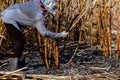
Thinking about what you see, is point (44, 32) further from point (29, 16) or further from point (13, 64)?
point (13, 64)

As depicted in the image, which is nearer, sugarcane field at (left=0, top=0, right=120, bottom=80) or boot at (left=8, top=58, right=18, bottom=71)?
sugarcane field at (left=0, top=0, right=120, bottom=80)

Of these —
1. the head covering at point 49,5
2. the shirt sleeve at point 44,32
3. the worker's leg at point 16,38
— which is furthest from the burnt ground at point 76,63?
the head covering at point 49,5

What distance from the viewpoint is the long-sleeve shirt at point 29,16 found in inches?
154

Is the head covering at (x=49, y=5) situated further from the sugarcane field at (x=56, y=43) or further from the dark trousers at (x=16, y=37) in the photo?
the dark trousers at (x=16, y=37)

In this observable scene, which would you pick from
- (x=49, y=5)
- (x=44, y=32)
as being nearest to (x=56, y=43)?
(x=44, y=32)

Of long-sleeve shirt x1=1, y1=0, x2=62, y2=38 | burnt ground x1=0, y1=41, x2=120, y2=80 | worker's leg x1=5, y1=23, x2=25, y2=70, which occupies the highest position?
long-sleeve shirt x1=1, y1=0, x2=62, y2=38

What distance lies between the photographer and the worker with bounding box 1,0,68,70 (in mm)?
3906

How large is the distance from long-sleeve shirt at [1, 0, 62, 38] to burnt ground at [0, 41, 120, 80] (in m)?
0.53

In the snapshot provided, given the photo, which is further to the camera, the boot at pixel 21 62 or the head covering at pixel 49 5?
the boot at pixel 21 62

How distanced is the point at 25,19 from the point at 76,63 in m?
0.91

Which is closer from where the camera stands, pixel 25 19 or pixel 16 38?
pixel 25 19

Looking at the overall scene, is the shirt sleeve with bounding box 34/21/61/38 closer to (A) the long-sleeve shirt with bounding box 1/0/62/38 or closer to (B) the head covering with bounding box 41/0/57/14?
(A) the long-sleeve shirt with bounding box 1/0/62/38

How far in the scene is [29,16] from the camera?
4078 mm

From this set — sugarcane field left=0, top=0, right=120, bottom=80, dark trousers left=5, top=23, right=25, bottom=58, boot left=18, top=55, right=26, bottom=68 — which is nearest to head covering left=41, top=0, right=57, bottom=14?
sugarcane field left=0, top=0, right=120, bottom=80
